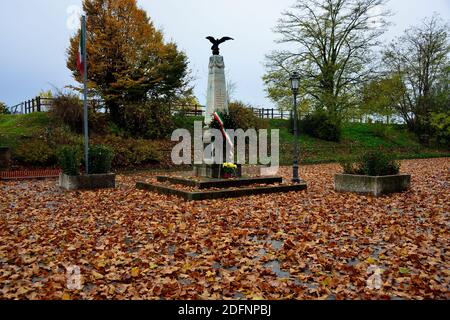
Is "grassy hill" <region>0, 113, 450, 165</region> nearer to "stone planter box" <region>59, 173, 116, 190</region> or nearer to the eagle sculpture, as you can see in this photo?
"stone planter box" <region>59, 173, 116, 190</region>

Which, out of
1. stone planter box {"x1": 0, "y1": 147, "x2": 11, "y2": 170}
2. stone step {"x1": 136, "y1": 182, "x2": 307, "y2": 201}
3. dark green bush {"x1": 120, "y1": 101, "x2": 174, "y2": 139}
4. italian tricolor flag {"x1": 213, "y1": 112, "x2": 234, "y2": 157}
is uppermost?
dark green bush {"x1": 120, "y1": 101, "x2": 174, "y2": 139}

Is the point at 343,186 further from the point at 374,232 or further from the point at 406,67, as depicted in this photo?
the point at 406,67

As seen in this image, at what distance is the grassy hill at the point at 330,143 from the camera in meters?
22.1

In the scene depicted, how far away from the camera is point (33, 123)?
2366 cm

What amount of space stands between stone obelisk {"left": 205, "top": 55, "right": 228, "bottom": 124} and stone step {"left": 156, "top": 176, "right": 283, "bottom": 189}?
2.59 m

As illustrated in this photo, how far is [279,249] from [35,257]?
3.89 metres

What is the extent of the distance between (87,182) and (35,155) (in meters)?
6.53

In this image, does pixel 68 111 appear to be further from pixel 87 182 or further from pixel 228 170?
pixel 228 170

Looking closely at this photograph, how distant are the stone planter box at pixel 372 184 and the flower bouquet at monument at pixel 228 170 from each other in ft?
11.8

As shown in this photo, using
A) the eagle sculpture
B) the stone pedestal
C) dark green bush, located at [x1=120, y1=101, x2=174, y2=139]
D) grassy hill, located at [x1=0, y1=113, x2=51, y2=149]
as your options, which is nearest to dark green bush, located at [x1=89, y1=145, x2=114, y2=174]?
the stone pedestal

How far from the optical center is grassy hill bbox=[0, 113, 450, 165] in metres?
22.1

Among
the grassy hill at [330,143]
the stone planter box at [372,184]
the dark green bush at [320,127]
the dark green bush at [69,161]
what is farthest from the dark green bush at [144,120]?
the stone planter box at [372,184]

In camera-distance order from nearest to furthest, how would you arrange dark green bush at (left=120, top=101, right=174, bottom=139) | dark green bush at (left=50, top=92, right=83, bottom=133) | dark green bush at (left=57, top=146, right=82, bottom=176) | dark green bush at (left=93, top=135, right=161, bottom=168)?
dark green bush at (left=57, top=146, right=82, bottom=176)
dark green bush at (left=93, top=135, right=161, bottom=168)
dark green bush at (left=50, top=92, right=83, bottom=133)
dark green bush at (left=120, top=101, right=174, bottom=139)

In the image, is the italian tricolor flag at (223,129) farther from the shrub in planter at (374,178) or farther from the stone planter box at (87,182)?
the stone planter box at (87,182)
